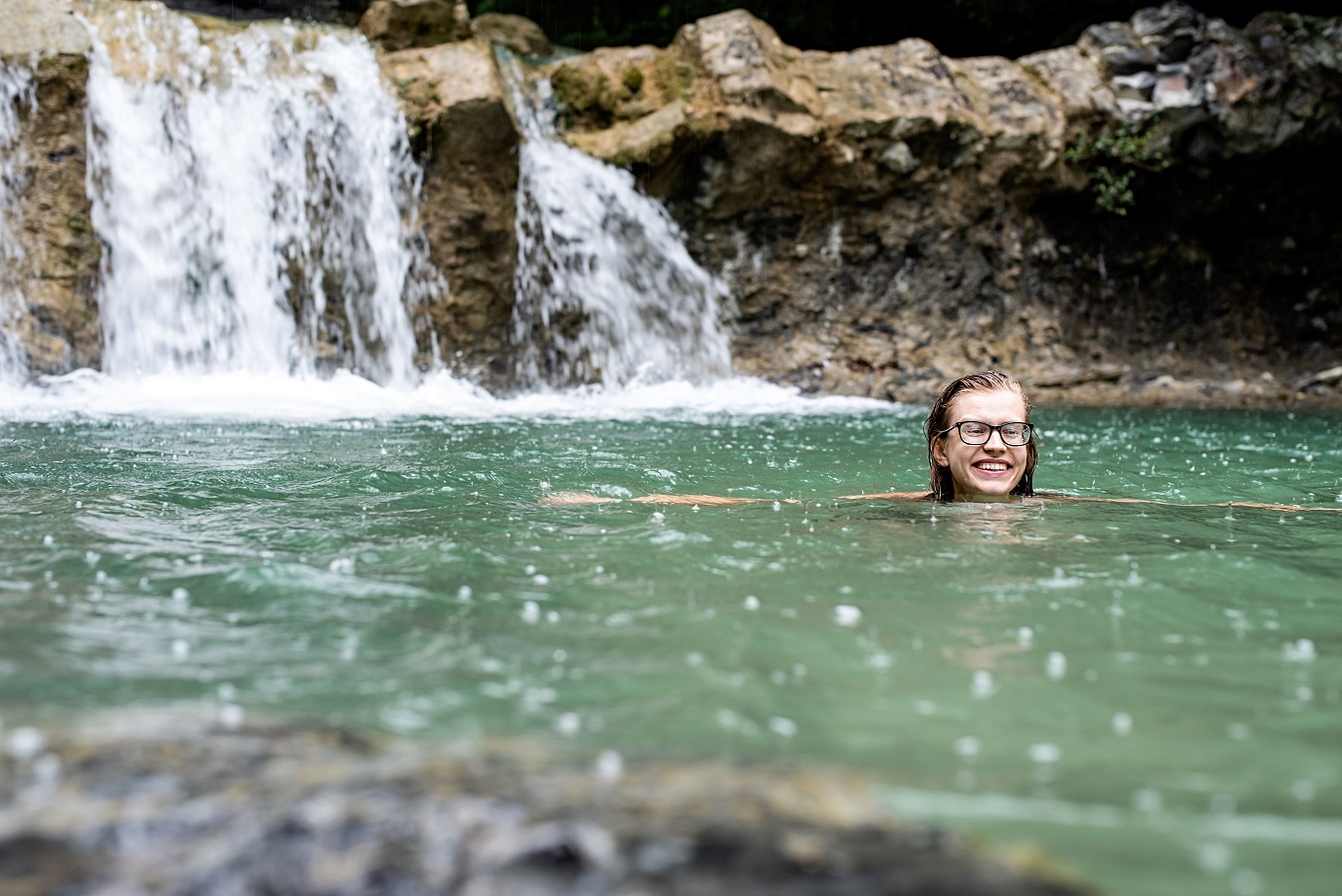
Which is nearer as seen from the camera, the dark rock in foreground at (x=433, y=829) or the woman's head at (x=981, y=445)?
the dark rock in foreground at (x=433, y=829)

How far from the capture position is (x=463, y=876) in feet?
5.99

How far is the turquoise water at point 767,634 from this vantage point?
87.7 inches

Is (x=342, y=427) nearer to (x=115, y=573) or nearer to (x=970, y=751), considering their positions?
(x=115, y=573)

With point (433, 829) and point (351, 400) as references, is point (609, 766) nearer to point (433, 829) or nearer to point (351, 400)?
point (433, 829)

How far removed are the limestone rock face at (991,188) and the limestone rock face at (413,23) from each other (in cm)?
131

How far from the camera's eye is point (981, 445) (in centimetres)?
520

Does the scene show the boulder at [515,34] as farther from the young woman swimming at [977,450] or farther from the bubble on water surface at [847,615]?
the bubble on water surface at [847,615]

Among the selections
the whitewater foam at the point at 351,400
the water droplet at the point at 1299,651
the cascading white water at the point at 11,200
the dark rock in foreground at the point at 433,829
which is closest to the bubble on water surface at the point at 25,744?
the dark rock in foreground at the point at 433,829

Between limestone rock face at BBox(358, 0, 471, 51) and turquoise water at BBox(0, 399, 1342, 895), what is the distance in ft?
25.9

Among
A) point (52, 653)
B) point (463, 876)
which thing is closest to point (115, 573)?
point (52, 653)

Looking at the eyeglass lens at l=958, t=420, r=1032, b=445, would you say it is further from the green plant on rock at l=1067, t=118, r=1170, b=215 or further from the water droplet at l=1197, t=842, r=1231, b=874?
the green plant on rock at l=1067, t=118, r=1170, b=215

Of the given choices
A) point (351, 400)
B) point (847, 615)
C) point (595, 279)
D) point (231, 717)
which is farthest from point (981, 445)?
point (595, 279)

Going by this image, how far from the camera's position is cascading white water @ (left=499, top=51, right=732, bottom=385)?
12.6 meters

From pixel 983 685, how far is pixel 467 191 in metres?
10.2
